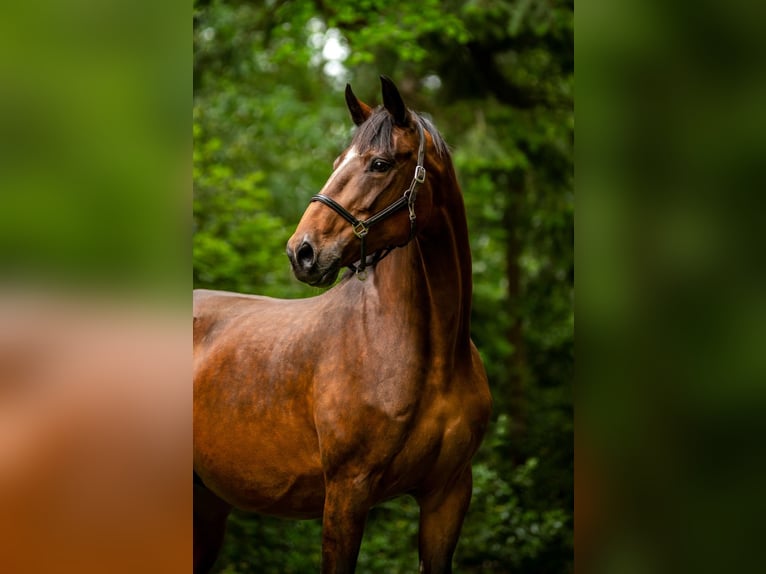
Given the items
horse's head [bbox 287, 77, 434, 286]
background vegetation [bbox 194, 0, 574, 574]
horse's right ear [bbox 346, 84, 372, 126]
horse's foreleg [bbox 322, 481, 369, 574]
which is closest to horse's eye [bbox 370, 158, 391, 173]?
horse's head [bbox 287, 77, 434, 286]

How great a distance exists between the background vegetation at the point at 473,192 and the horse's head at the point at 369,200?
10.1ft

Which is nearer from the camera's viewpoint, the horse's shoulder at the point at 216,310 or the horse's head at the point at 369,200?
the horse's head at the point at 369,200

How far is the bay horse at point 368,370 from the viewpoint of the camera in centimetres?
263

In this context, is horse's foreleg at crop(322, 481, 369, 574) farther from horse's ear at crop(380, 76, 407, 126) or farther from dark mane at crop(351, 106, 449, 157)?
horse's ear at crop(380, 76, 407, 126)

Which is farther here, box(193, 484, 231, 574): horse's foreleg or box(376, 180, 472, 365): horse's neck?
box(193, 484, 231, 574): horse's foreleg

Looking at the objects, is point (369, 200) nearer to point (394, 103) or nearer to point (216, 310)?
point (394, 103)

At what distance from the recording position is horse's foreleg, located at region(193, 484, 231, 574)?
3994mm

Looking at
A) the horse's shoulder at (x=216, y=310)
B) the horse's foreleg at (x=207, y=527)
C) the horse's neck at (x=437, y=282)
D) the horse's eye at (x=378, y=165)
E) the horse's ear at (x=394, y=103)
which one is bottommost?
the horse's foreleg at (x=207, y=527)

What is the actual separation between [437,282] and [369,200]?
434 millimetres

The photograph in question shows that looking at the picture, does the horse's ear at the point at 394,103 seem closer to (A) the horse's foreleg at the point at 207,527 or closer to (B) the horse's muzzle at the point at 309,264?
(B) the horse's muzzle at the point at 309,264

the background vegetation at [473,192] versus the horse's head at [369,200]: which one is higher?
the horse's head at [369,200]

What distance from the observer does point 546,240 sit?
24.5ft

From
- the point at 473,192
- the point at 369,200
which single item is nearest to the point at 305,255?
the point at 369,200

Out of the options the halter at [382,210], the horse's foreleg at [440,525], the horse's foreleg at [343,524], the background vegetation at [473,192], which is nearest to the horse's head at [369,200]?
the halter at [382,210]
